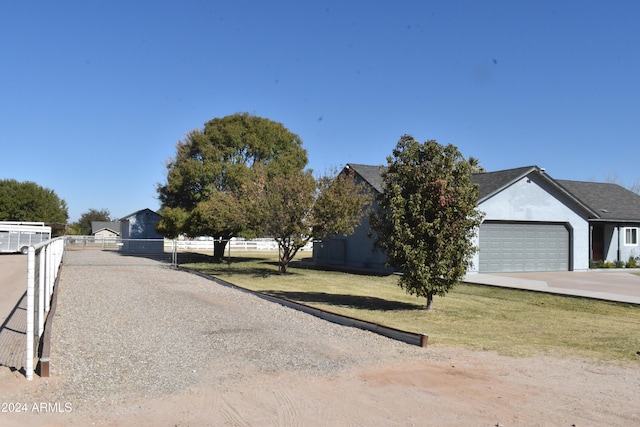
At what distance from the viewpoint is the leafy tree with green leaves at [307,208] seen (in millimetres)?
23516

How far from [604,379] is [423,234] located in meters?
6.49

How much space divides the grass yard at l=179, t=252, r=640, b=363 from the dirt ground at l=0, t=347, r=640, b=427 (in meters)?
1.66

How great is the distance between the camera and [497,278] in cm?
2342

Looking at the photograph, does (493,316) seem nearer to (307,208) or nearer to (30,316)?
(30,316)

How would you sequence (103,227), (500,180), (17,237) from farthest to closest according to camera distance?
1. (103,227)
2. (17,237)
3. (500,180)

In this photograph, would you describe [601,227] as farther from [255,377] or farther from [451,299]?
[255,377]

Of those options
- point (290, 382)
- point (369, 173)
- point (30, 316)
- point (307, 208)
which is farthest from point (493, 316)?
point (369, 173)

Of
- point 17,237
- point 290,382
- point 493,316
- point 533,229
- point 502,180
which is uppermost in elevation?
point 502,180

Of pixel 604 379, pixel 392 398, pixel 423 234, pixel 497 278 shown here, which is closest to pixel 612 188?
pixel 497 278

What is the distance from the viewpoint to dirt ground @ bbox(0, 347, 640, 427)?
580 centimetres

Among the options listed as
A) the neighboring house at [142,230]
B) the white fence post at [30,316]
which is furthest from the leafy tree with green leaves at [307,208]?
the neighboring house at [142,230]

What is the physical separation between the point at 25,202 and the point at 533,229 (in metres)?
66.0

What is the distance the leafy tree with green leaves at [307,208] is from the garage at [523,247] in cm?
639

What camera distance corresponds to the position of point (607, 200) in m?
33.5
